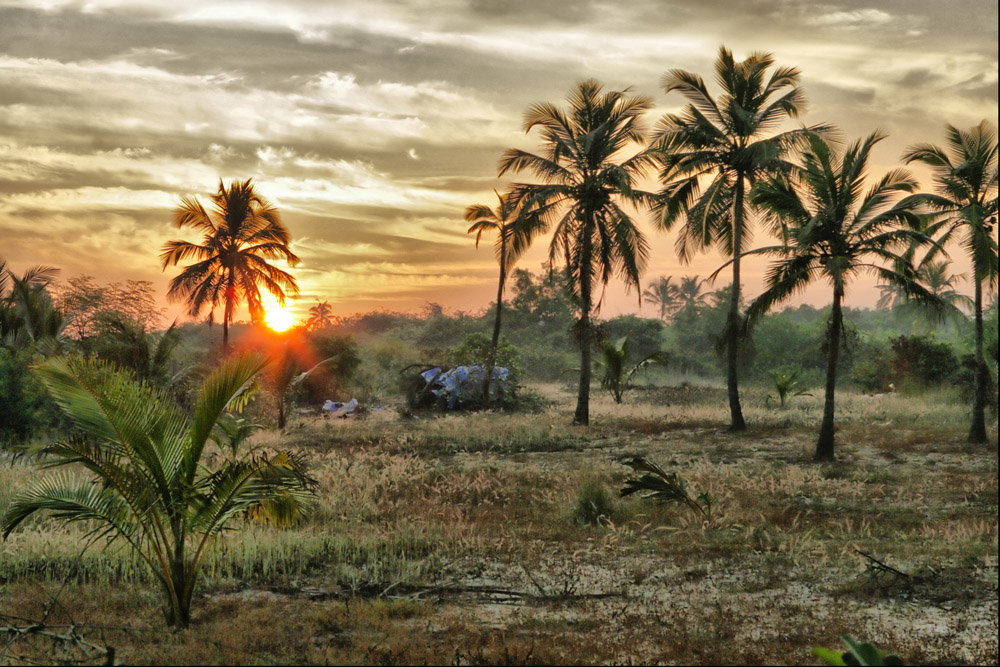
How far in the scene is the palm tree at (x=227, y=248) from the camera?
91.2 ft

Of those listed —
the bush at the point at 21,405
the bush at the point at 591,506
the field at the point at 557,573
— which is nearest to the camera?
the field at the point at 557,573

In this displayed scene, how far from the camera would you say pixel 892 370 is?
3447 cm

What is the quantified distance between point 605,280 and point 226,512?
19.7 metres

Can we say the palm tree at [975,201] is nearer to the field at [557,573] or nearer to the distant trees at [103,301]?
the field at [557,573]

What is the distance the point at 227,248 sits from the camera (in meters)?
28.1

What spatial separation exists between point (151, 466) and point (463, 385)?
24791mm

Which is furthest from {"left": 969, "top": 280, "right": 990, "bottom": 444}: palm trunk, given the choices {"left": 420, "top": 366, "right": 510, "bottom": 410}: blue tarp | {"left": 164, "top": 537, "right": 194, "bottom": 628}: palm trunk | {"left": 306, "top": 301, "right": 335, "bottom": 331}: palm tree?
{"left": 306, "top": 301, "right": 335, "bottom": 331}: palm tree

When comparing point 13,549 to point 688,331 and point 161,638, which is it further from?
point 688,331

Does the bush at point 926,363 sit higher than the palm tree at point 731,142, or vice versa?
the palm tree at point 731,142

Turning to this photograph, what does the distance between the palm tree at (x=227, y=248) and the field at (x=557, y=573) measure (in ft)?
43.9

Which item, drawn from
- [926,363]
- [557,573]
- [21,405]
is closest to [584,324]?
[926,363]

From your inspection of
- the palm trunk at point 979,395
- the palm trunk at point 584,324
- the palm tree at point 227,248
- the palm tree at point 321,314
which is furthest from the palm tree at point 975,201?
the palm tree at point 321,314

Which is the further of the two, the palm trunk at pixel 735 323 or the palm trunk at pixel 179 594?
the palm trunk at pixel 735 323

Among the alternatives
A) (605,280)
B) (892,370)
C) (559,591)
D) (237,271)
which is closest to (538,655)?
(559,591)
